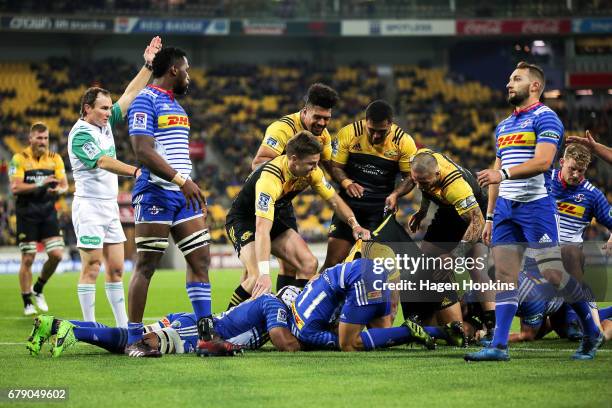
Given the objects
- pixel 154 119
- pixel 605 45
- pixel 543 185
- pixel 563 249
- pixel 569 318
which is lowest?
pixel 569 318

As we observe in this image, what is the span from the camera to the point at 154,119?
7562 millimetres

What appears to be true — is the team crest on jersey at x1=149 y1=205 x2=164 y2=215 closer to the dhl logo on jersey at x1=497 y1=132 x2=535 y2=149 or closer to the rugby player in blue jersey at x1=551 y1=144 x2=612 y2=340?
the dhl logo on jersey at x1=497 y1=132 x2=535 y2=149

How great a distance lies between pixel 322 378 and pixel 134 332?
6.90ft

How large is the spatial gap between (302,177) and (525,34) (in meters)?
36.2

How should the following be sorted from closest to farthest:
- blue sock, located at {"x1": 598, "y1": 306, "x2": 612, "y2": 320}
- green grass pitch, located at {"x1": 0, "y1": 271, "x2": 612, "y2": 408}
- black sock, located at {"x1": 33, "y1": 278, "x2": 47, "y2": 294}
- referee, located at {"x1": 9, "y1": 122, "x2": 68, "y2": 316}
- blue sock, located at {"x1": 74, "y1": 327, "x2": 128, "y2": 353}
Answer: green grass pitch, located at {"x1": 0, "y1": 271, "x2": 612, "y2": 408} < blue sock, located at {"x1": 74, "y1": 327, "x2": 128, "y2": 353} < blue sock, located at {"x1": 598, "y1": 306, "x2": 612, "y2": 320} < referee, located at {"x1": 9, "y1": 122, "x2": 68, "y2": 316} < black sock, located at {"x1": 33, "y1": 278, "x2": 47, "y2": 294}

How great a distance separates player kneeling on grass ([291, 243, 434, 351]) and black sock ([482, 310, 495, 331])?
129cm

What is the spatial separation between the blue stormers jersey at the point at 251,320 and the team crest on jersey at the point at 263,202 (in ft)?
2.48

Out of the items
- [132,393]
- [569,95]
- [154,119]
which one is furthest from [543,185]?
[569,95]

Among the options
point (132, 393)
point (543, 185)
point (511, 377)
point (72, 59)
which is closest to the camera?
point (132, 393)

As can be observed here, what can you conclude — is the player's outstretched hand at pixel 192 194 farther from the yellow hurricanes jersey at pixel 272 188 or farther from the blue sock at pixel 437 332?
the blue sock at pixel 437 332

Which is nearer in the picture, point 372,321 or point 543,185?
point 543,185

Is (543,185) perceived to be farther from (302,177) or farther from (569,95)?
(569,95)

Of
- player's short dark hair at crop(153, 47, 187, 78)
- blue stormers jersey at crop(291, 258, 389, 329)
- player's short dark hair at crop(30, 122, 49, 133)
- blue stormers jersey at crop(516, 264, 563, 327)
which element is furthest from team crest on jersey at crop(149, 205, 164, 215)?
player's short dark hair at crop(30, 122, 49, 133)

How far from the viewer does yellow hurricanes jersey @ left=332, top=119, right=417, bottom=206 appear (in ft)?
32.4
